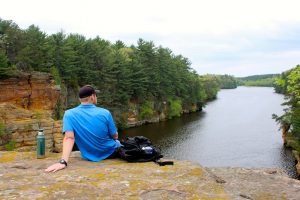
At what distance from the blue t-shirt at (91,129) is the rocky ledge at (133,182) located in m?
0.20

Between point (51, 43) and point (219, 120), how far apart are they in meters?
31.6

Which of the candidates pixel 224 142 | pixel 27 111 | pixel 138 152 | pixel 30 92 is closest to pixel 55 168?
pixel 138 152

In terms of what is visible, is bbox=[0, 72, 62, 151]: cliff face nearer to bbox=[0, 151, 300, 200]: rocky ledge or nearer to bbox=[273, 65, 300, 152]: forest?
bbox=[273, 65, 300, 152]: forest

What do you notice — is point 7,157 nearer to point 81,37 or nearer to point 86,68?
point 86,68

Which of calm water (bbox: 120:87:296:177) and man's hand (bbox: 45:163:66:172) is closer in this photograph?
man's hand (bbox: 45:163:66:172)

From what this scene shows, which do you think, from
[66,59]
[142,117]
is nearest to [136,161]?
[66,59]

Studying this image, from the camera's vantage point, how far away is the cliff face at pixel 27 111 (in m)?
25.0

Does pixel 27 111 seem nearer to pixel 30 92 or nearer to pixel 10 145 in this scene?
pixel 10 145

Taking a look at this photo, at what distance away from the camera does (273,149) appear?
3812 centimetres

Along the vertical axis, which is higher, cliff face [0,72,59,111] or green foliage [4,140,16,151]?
cliff face [0,72,59,111]

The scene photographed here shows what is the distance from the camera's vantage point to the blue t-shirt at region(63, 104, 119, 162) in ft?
19.1

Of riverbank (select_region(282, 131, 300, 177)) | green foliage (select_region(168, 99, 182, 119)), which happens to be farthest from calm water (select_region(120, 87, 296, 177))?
green foliage (select_region(168, 99, 182, 119))

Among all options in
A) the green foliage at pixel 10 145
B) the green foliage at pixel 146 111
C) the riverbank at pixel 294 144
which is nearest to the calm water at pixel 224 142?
the riverbank at pixel 294 144

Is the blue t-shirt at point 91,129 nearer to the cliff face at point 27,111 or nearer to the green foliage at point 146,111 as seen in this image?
the cliff face at point 27,111
